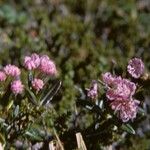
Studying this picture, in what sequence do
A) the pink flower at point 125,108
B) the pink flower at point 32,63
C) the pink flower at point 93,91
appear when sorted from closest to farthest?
the pink flower at point 125,108
the pink flower at point 32,63
the pink flower at point 93,91

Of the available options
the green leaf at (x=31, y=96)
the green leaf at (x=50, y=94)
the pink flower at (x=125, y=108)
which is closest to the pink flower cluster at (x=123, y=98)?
the pink flower at (x=125, y=108)

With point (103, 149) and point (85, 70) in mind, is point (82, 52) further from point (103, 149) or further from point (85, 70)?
point (103, 149)

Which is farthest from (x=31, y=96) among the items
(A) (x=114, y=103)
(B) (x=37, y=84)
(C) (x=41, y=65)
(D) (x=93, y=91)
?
(A) (x=114, y=103)

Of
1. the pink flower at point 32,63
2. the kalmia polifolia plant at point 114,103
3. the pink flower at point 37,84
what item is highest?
the pink flower at point 32,63

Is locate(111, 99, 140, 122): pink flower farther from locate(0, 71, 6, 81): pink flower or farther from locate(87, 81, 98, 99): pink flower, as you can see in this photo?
locate(0, 71, 6, 81): pink flower

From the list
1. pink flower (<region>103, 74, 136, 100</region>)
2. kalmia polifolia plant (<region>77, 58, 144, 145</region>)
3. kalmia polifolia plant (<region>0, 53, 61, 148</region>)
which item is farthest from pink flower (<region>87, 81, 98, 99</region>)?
kalmia polifolia plant (<region>0, 53, 61, 148</region>)

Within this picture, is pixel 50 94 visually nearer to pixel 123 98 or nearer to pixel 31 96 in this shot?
pixel 31 96

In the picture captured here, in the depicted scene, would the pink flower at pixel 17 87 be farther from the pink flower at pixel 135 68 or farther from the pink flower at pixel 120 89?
the pink flower at pixel 135 68

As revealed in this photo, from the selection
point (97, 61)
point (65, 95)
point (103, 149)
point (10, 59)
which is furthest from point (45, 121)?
point (97, 61)
